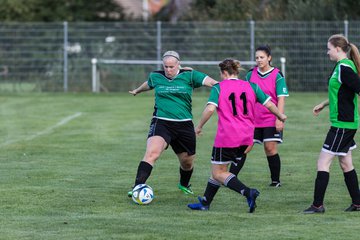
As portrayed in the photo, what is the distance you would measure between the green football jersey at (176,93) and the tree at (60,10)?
3229 cm

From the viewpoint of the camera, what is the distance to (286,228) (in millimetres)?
8703

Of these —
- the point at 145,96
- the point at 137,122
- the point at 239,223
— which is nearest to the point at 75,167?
the point at 239,223

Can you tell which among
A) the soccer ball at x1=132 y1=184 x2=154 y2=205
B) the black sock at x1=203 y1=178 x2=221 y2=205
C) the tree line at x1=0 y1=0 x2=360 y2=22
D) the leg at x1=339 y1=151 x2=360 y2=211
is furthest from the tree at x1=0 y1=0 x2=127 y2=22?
the leg at x1=339 y1=151 x2=360 y2=211

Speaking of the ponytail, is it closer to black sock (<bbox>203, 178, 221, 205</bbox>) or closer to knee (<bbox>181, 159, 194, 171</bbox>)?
black sock (<bbox>203, 178, 221, 205</bbox>)

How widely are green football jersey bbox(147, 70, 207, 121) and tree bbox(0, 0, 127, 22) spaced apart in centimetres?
3229

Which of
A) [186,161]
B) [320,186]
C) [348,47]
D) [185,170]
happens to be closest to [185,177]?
[185,170]

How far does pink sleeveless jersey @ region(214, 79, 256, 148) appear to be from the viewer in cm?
966

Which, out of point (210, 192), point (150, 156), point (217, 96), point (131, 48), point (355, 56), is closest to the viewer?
point (355, 56)

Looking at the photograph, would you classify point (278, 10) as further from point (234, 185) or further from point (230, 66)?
point (234, 185)

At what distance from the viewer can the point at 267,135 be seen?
12.0 metres

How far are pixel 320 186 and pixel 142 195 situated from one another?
205cm

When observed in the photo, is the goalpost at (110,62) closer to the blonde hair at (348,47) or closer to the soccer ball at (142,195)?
the soccer ball at (142,195)

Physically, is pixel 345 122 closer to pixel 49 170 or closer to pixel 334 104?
pixel 334 104

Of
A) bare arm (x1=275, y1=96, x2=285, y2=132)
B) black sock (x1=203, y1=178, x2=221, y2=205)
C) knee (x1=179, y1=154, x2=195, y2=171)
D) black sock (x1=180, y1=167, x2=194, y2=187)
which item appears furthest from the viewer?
bare arm (x1=275, y1=96, x2=285, y2=132)
